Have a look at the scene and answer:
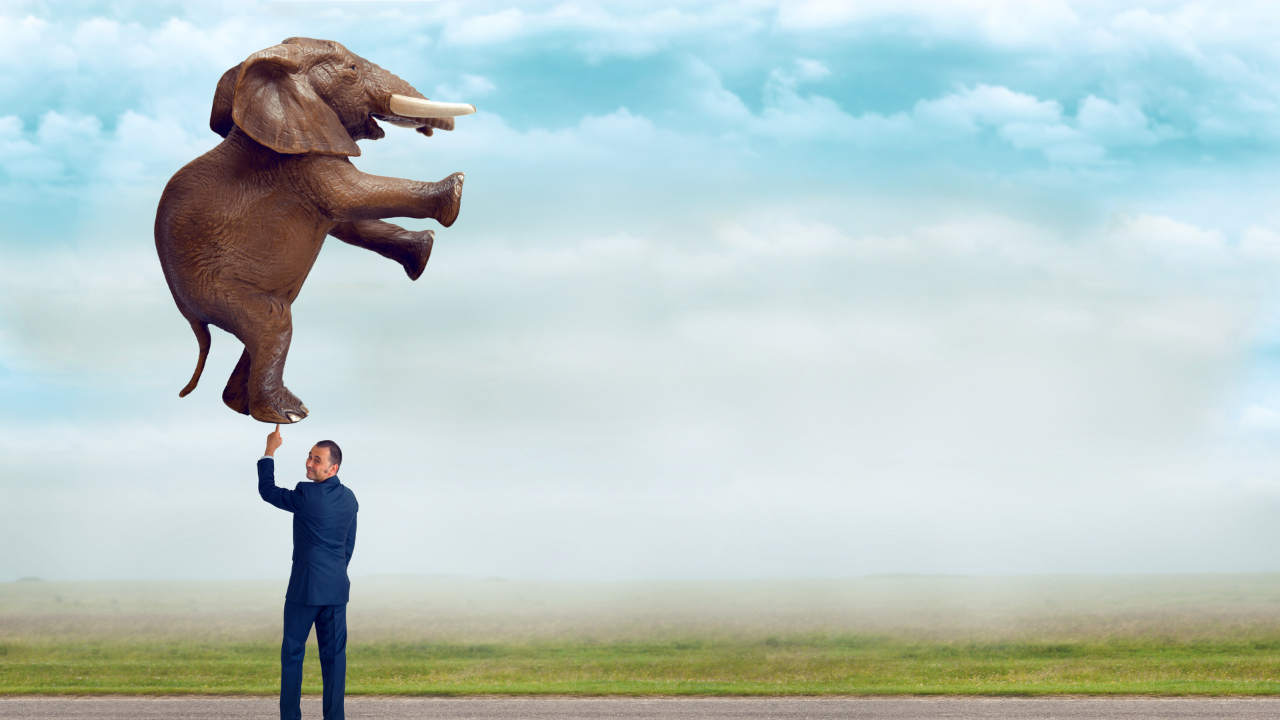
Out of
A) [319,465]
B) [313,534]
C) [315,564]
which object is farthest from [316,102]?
[315,564]

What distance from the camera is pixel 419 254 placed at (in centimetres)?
470

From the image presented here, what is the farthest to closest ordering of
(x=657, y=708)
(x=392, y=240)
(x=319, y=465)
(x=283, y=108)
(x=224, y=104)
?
(x=657, y=708)
(x=319, y=465)
(x=392, y=240)
(x=224, y=104)
(x=283, y=108)

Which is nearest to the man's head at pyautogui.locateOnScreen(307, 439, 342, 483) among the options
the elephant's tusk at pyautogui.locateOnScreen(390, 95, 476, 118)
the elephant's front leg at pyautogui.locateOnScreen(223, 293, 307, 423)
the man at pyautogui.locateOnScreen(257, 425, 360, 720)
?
the man at pyautogui.locateOnScreen(257, 425, 360, 720)

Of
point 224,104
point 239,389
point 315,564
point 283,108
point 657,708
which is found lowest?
point 657,708

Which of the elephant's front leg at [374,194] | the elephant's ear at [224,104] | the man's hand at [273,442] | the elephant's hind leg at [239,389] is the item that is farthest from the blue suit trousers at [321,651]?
the elephant's ear at [224,104]

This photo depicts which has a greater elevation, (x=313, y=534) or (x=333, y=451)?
(x=333, y=451)

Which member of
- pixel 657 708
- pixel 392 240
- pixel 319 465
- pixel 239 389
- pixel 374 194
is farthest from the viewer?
pixel 657 708

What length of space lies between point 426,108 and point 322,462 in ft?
7.42

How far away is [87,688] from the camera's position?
9.20 metres

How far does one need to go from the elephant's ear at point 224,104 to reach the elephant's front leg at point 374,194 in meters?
0.50

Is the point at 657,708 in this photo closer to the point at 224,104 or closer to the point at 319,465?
the point at 319,465

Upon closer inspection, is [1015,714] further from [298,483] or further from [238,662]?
[238,662]

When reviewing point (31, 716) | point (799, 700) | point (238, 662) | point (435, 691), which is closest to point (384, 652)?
point (238, 662)

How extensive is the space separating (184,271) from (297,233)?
576 mm
